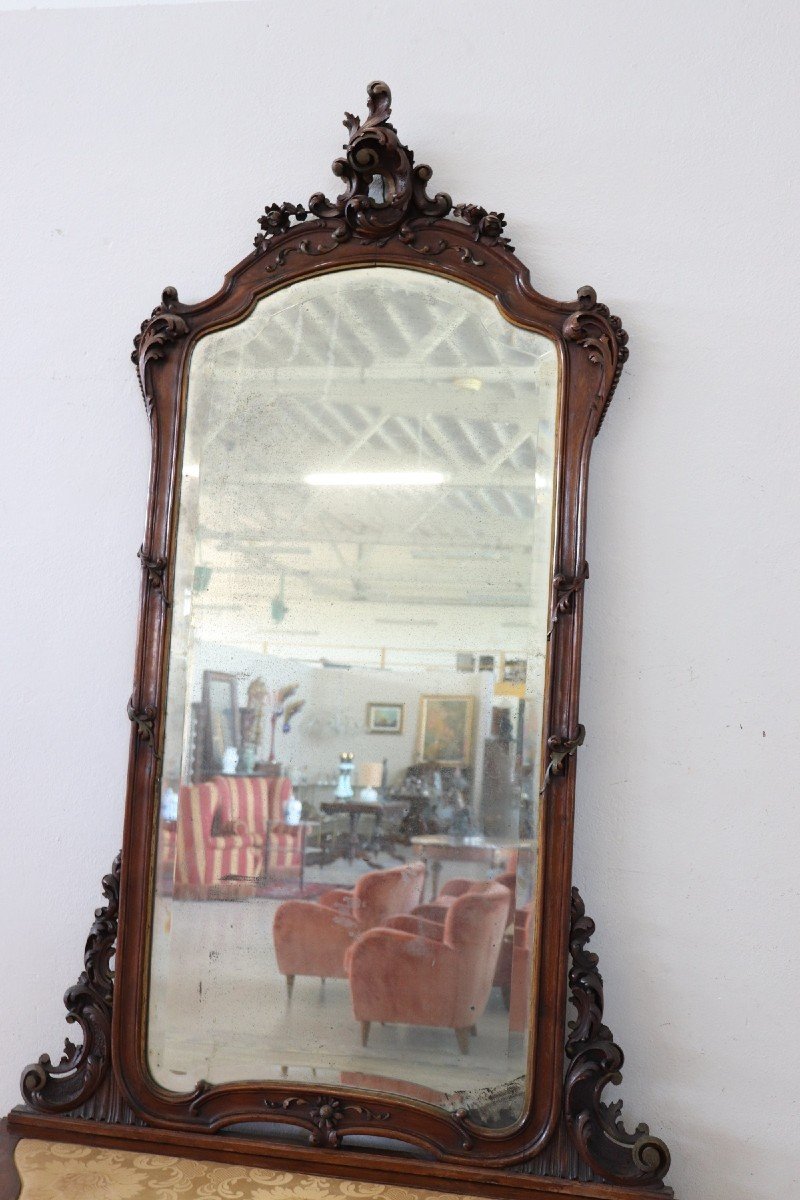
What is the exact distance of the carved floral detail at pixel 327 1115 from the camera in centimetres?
159

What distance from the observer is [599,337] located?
1689 millimetres

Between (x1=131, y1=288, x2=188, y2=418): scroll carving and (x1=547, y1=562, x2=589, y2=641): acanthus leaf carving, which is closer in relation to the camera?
(x1=547, y1=562, x2=589, y2=641): acanthus leaf carving

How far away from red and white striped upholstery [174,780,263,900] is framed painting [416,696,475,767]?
1.09ft

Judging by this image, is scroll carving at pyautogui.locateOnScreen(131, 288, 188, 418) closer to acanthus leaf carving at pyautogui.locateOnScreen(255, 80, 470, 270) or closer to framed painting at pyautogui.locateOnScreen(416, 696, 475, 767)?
acanthus leaf carving at pyautogui.locateOnScreen(255, 80, 470, 270)

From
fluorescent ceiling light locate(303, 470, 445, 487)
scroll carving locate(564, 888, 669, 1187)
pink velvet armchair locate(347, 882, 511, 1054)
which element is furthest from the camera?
fluorescent ceiling light locate(303, 470, 445, 487)

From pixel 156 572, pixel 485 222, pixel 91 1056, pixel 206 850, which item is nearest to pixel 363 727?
pixel 206 850

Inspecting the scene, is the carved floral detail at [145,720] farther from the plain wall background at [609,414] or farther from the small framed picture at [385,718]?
the small framed picture at [385,718]

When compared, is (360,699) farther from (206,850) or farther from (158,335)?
(158,335)

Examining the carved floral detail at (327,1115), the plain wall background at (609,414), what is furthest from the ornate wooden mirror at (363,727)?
the plain wall background at (609,414)

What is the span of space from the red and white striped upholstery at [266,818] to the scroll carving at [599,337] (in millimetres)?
810

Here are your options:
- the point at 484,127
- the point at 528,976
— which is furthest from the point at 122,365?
the point at 528,976

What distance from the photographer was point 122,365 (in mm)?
1894

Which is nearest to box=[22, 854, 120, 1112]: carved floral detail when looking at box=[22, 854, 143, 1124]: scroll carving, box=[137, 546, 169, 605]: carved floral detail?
box=[22, 854, 143, 1124]: scroll carving

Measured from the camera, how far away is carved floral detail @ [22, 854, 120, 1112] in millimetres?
1674
